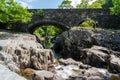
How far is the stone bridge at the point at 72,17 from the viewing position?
1761 inches

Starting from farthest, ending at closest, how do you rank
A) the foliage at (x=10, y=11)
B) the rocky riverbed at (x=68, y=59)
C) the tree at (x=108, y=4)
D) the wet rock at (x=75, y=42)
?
the tree at (x=108, y=4) → the wet rock at (x=75, y=42) → the foliage at (x=10, y=11) → the rocky riverbed at (x=68, y=59)

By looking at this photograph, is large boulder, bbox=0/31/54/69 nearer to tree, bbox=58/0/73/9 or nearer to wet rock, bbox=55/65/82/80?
wet rock, bbox=55/65/82/80

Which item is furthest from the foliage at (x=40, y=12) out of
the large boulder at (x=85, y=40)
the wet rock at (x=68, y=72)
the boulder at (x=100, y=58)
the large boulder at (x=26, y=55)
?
the large boulder at (x=26, y=55)

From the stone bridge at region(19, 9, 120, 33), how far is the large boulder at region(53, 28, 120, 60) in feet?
27.9

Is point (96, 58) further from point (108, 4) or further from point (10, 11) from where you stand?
point (108, 4)

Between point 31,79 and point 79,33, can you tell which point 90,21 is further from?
point 31,79

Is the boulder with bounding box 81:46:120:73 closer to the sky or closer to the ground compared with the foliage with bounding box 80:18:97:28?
closer to the ground

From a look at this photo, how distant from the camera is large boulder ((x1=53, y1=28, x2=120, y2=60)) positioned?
35094mm

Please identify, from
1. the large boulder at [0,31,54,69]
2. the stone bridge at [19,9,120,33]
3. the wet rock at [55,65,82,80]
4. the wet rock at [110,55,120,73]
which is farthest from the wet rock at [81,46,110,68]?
the stone bridge at [19,9,120,33]

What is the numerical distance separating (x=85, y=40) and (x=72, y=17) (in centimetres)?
1127

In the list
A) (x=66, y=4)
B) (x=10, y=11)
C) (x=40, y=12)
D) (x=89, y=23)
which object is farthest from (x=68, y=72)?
(x=66, y=4)

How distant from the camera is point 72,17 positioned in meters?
46.2

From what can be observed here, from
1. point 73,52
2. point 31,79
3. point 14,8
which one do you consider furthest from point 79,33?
point 31,79

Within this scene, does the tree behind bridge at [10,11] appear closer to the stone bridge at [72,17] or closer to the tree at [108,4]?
the stone bridge at [72,17]
